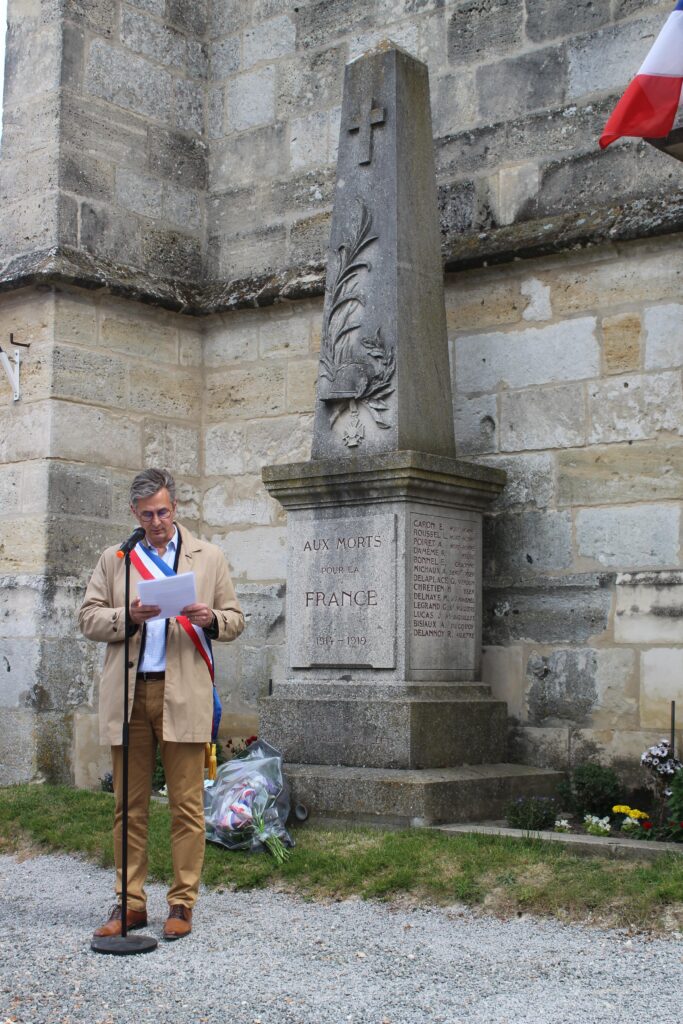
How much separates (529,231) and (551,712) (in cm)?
272

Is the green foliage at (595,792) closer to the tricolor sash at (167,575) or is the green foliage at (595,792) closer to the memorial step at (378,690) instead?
the memorial step at (378,690)

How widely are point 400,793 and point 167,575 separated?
1.87 meters

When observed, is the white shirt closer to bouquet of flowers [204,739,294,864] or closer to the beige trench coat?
the beige trench coat

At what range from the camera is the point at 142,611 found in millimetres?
5207

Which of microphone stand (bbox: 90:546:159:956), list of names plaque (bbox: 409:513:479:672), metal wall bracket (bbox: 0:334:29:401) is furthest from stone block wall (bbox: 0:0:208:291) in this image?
microphone stand (bbox: 90:546:159:956)

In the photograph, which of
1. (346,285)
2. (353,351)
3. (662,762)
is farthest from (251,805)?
(346,285)

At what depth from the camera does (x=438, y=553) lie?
747 cm

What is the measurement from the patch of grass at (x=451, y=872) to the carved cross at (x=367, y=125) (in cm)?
358

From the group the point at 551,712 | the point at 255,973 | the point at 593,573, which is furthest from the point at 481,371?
the point at 255,973

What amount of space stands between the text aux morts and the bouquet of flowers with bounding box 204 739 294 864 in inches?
31.8

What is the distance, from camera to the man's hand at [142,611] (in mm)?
5191

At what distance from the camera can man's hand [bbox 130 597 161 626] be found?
204 inches

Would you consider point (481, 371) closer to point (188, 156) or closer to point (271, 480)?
point (271, 480)

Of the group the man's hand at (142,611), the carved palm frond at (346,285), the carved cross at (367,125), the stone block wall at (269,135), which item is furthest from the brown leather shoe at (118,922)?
the stone block wall at (269,135)
